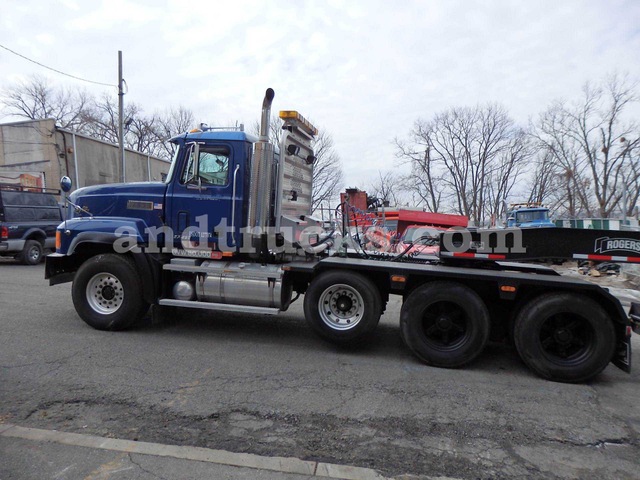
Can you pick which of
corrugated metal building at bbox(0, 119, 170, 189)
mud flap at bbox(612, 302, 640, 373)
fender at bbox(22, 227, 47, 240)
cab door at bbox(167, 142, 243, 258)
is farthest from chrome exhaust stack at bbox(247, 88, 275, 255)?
corrugated metal building at bbox(0, 119, 170, 189)

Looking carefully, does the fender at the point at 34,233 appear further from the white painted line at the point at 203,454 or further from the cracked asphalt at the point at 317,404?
the white painted line at the point at 203,454

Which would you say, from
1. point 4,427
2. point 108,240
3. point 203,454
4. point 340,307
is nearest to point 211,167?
point 108,240

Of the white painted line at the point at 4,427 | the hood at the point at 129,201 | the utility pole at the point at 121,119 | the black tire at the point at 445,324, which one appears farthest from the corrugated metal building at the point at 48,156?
the white painted line at the point at 4,427

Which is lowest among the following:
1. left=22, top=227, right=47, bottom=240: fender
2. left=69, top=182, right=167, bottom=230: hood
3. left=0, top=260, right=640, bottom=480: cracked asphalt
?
left=0, top=260, right=640, bottom=480: cracked asphalt

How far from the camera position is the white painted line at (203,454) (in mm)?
2797

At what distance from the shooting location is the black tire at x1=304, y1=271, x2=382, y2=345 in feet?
16.7

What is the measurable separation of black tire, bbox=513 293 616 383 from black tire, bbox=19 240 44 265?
1424cm

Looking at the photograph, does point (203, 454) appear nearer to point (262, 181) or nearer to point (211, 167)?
point (262, 181)

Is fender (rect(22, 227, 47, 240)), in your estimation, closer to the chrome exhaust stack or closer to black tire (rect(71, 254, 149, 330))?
black tire (rect(71, 254, 149, 330))

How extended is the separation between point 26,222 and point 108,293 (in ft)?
31.9

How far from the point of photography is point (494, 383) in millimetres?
4453

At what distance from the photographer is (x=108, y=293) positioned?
5.98 metres

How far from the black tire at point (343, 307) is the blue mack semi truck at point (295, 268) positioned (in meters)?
0.02

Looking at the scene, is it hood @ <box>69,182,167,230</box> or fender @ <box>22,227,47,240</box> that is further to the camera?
fender @ <box>22,227,47,240</box>
